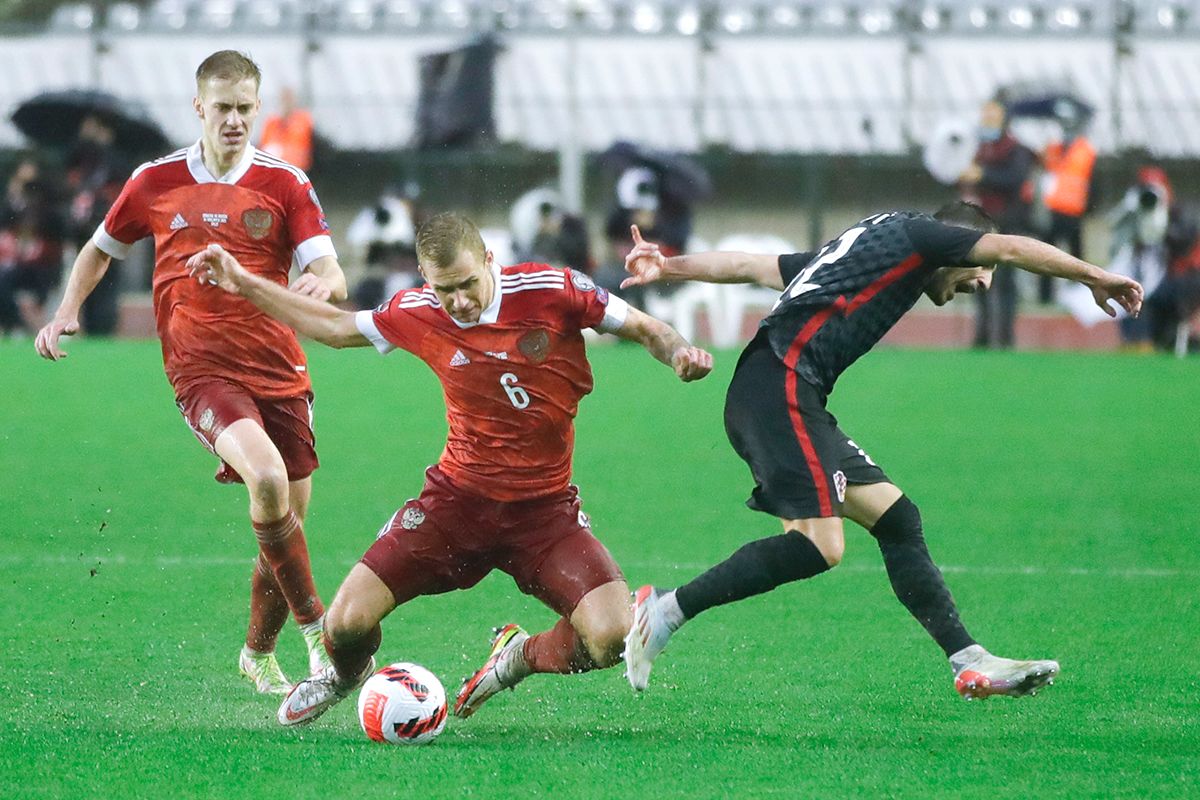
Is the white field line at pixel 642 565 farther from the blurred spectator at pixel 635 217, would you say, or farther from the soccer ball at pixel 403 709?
the blurred spectator at pixel 635 217

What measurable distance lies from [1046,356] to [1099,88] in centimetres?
762

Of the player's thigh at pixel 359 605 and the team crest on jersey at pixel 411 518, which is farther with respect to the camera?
the team crest on jersey at pixel 411 518

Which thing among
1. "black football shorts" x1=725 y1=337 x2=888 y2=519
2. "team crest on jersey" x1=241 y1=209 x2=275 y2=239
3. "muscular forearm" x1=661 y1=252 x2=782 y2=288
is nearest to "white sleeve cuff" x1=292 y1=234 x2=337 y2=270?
"team crest on jersey" x1=241 y1=209 x2=275 y2=239

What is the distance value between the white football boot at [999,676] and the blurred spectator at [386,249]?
49.6ft

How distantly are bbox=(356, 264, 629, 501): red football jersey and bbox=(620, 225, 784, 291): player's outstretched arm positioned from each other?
39 cm

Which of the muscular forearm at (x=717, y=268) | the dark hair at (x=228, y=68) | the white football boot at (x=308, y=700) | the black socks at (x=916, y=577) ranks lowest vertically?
the white football boot at (x=308, y=700)

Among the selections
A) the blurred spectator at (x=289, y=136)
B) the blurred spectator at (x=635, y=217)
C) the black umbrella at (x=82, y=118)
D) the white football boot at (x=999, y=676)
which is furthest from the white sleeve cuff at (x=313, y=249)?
the black umbrella at (x=82, y=118)

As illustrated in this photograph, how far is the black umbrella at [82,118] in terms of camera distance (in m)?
21.5

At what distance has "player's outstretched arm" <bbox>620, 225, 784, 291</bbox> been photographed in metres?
6.24

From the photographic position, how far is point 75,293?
6824 mm

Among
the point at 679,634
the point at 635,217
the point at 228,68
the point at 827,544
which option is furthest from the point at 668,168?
the point at 827,544

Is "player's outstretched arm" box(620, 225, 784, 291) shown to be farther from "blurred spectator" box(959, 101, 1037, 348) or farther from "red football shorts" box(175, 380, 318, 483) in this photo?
"blurred spectator" box(959, 101, 1037, 348)

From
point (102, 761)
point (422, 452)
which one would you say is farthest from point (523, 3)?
point (102, 761)

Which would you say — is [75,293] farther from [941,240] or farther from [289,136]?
[289,136]
